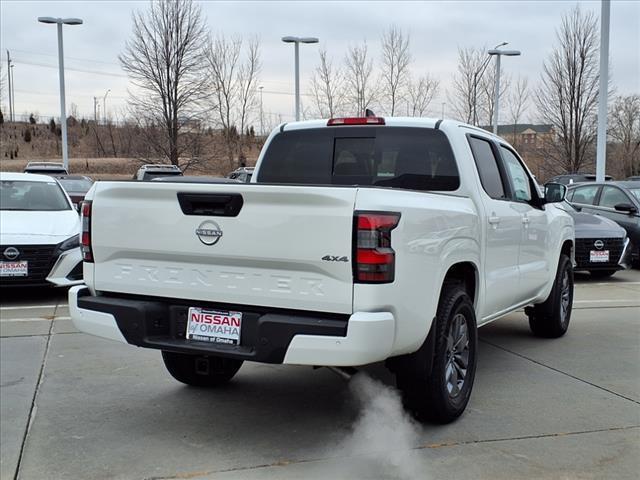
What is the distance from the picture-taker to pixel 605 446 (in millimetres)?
4051

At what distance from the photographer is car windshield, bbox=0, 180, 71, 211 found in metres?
9.84

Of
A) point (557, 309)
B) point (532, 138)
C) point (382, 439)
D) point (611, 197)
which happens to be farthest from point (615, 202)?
point (532, 138)

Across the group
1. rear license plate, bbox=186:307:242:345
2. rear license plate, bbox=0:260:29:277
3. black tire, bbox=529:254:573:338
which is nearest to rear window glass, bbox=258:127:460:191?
rear license plate, bbox=186:307:242:345

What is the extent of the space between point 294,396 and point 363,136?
201cm

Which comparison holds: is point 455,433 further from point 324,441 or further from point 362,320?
point 362,320

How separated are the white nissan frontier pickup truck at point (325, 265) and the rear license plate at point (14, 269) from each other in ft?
13.7

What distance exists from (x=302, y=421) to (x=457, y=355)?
110 centimetres

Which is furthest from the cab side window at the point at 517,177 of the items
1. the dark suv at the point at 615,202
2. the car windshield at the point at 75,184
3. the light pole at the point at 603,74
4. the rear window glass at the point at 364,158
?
the car windshield at the point at 75,184

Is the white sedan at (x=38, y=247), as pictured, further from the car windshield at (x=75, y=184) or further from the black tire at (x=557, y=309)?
the car windshield at (x=75, y=184)

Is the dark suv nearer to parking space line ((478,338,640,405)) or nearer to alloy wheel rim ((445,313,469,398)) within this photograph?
parking space line ((478,338,640,405))

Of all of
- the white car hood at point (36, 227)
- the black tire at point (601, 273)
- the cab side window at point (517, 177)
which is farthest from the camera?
the black tire at point (601, 273)

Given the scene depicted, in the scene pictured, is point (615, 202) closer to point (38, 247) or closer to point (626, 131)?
point (38, 247)

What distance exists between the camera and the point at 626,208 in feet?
40.2

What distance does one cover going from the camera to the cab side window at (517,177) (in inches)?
224
